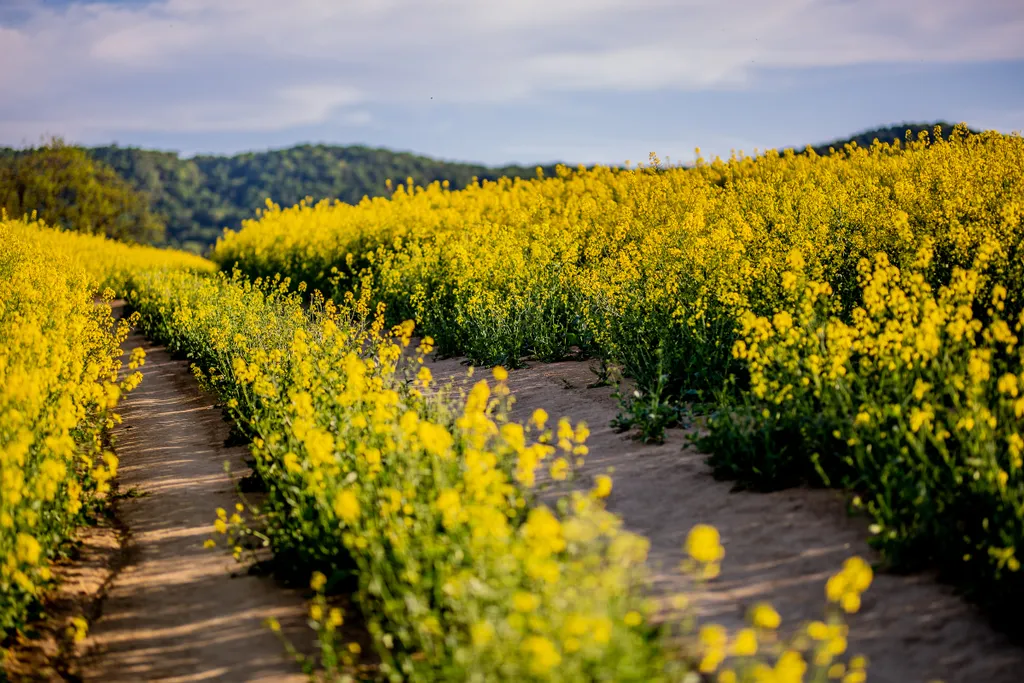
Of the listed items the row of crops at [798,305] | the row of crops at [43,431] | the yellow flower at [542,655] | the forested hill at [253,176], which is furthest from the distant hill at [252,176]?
the yellow flower at [542,655]

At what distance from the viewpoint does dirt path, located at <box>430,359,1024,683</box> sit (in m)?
3.72

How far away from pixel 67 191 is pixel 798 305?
43.0 meters

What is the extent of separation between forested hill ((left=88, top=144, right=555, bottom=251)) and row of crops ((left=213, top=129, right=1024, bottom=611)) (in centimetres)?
7308

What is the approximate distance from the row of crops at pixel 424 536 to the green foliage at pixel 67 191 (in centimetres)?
3620

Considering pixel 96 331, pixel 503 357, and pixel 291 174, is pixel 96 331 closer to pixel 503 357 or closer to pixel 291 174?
pixel 503 357

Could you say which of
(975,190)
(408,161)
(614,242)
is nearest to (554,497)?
(614,242)

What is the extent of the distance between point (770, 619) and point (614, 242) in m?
9.74

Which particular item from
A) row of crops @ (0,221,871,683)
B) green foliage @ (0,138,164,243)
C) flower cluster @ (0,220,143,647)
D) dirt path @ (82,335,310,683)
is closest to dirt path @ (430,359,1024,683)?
row of crops @ (0,221,871,683)

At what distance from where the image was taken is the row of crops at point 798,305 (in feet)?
15.3

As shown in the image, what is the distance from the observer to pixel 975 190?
10.2m

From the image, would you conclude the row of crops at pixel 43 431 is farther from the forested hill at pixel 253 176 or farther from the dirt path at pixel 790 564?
the forested hill at pixel 253 176

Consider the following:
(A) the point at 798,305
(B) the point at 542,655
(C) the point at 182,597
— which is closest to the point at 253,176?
(A) the point at 798,305

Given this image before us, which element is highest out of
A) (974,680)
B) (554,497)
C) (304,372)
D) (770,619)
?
(304,372)

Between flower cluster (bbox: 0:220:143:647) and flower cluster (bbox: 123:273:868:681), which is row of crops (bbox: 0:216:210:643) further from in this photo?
flower cluster (bbox: 123:273:868:681)
